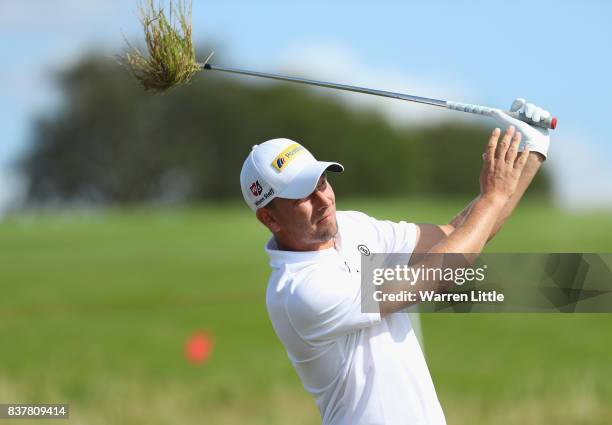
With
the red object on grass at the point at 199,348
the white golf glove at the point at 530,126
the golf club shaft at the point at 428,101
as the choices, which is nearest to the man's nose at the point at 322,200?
the golf club shaft at the point at 428,101

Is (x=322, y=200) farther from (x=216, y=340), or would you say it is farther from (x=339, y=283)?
(x=216, y=340)

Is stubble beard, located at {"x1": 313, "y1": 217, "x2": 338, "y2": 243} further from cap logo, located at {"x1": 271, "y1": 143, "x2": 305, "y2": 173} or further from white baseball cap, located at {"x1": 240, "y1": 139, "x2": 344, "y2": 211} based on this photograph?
cap logo, located at {"x1": 271, "y1": 143, "x2": 305, "y2": 173}

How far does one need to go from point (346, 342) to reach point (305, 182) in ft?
1.91

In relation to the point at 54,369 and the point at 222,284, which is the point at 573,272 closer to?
the point at 54,369

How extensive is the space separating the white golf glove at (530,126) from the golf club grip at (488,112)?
0.01 metres

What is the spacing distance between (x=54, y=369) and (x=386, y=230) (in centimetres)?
830

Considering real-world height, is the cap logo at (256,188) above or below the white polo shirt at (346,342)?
above

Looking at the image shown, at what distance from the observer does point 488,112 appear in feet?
11.7

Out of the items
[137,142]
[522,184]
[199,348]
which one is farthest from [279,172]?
[137,142]

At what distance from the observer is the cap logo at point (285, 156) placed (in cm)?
352

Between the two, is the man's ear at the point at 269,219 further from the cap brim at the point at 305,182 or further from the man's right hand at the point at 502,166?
the man's right hand at the point at 502,166

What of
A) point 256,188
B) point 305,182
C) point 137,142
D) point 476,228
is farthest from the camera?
point 137,142

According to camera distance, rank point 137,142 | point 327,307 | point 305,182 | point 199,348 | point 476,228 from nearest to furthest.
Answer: point 476,228
point 327,307
point 305,182
point 199,348
point 137,142

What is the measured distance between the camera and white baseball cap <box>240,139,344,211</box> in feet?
11.4
